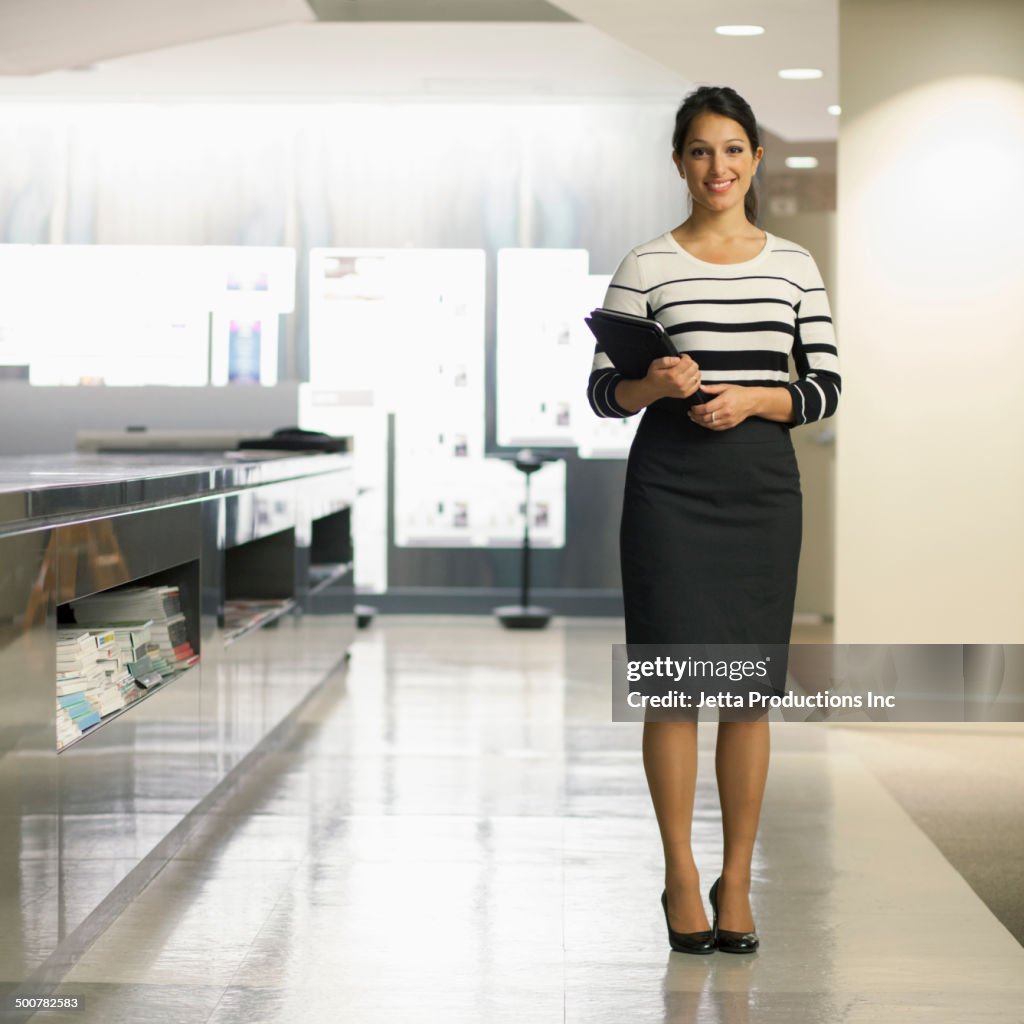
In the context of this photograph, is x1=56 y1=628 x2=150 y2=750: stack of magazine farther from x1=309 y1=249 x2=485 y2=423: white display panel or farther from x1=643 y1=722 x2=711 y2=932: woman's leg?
x1=309 y1=249 x2=485 y2=423: white display panel

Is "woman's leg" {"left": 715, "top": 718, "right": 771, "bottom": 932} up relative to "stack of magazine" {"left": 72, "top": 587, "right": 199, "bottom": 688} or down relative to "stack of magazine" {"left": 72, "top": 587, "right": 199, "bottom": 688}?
down

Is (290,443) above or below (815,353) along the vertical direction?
below

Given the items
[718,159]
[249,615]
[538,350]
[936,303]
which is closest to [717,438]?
[718,159]

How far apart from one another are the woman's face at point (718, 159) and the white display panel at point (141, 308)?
6352mm

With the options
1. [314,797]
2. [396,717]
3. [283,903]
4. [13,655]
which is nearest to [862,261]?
[396,717]

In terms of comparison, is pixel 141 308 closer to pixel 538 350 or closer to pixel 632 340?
pixel 538 350

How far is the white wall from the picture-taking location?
5.24m

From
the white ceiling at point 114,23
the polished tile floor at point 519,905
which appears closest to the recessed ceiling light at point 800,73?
the white ceiling at point 114,23

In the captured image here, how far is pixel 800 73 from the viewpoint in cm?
677

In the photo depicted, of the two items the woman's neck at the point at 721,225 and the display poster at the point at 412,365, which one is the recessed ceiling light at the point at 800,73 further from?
the woman's neck at the point at 721,225

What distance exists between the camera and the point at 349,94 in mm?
8453

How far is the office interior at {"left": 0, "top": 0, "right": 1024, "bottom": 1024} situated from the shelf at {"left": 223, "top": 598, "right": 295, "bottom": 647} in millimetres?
27

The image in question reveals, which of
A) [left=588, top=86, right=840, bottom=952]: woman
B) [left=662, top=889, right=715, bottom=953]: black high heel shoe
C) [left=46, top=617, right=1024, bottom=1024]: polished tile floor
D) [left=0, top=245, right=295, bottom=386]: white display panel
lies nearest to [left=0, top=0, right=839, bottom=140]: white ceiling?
[left=0, top=245, right=295, bottom=386]: white display panel

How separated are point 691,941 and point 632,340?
1.12 meters
